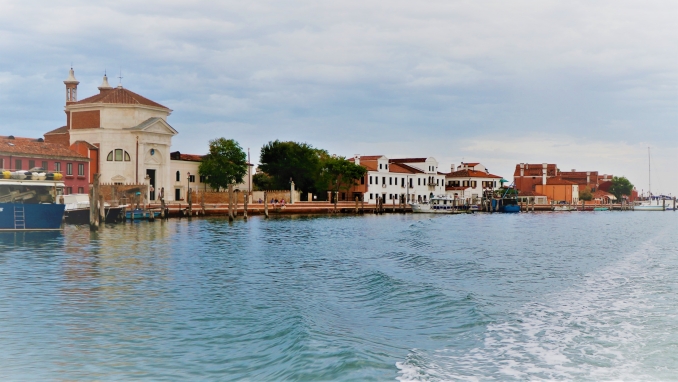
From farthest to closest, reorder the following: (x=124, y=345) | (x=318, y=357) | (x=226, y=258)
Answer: (x=226, y=258), (x=124, y=345), (x=318, y=357)

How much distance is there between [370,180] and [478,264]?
7161cm

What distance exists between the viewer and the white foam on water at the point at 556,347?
9.51 metres

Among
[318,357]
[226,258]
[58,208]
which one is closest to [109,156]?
[58,208]

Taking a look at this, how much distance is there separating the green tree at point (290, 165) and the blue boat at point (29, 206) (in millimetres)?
46782

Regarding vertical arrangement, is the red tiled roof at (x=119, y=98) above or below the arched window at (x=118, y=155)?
above

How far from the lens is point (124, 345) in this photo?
1103cm

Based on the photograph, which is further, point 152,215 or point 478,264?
point 152,215

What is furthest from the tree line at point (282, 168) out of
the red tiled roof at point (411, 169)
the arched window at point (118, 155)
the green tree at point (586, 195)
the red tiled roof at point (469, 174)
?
the green tree at point (586, 195)

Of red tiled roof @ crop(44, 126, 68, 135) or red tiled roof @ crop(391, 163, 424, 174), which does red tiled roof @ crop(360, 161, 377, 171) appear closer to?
red tiled roof @ crop(391, 163, 424, 174)

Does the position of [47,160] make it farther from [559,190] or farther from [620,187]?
[620,187]

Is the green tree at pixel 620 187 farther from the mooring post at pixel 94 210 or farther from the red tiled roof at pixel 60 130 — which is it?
the mooring post at pixel 94 210

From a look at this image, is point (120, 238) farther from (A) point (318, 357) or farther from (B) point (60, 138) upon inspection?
(B) point (60, 138)

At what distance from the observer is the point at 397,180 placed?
99.8m

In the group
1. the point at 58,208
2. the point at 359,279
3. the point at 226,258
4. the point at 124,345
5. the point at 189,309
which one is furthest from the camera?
the point at 58,208
